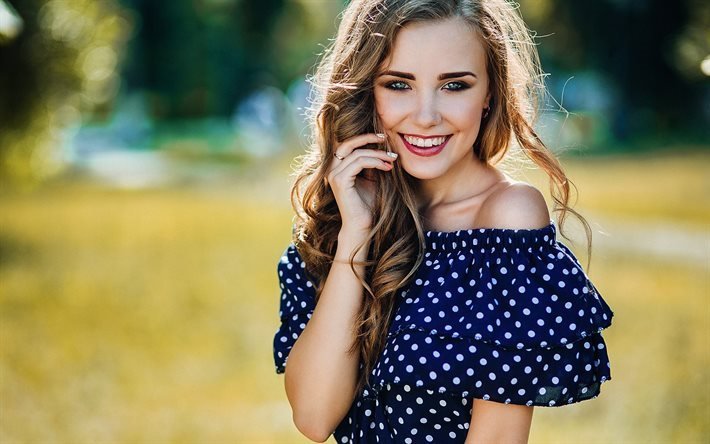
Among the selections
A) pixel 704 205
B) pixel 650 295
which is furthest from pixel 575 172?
pixel 650 295

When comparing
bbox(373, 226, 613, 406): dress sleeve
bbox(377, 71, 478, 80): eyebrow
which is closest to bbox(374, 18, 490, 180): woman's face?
bbox(377, 71, 478, 80): eyebrow

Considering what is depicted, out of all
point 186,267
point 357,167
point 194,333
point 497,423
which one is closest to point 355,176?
point 357,167

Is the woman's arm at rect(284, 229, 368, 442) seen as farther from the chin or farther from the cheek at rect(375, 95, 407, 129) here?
the cheek at rect(375, 95, 407, 129)

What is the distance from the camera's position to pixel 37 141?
13.0 metres

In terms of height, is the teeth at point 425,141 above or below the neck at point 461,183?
above

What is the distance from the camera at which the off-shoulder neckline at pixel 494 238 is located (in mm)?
2541

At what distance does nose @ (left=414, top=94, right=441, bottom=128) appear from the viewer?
2.64 metres

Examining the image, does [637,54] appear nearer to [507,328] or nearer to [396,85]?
[396,85]

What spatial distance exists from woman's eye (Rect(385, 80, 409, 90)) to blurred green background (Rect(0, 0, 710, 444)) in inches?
22.2

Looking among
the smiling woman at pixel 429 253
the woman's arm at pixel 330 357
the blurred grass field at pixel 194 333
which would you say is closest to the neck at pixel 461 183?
the smiling woman at pixel 429 253

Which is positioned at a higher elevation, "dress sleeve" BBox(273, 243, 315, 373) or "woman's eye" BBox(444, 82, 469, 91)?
"woman's eye" BBox(444, 82, 469, 91)

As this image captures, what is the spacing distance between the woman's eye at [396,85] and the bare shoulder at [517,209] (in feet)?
1.33

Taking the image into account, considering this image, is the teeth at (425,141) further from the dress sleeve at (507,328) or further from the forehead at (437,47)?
the dress sleeve at (507,328)

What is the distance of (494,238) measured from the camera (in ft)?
8.46
